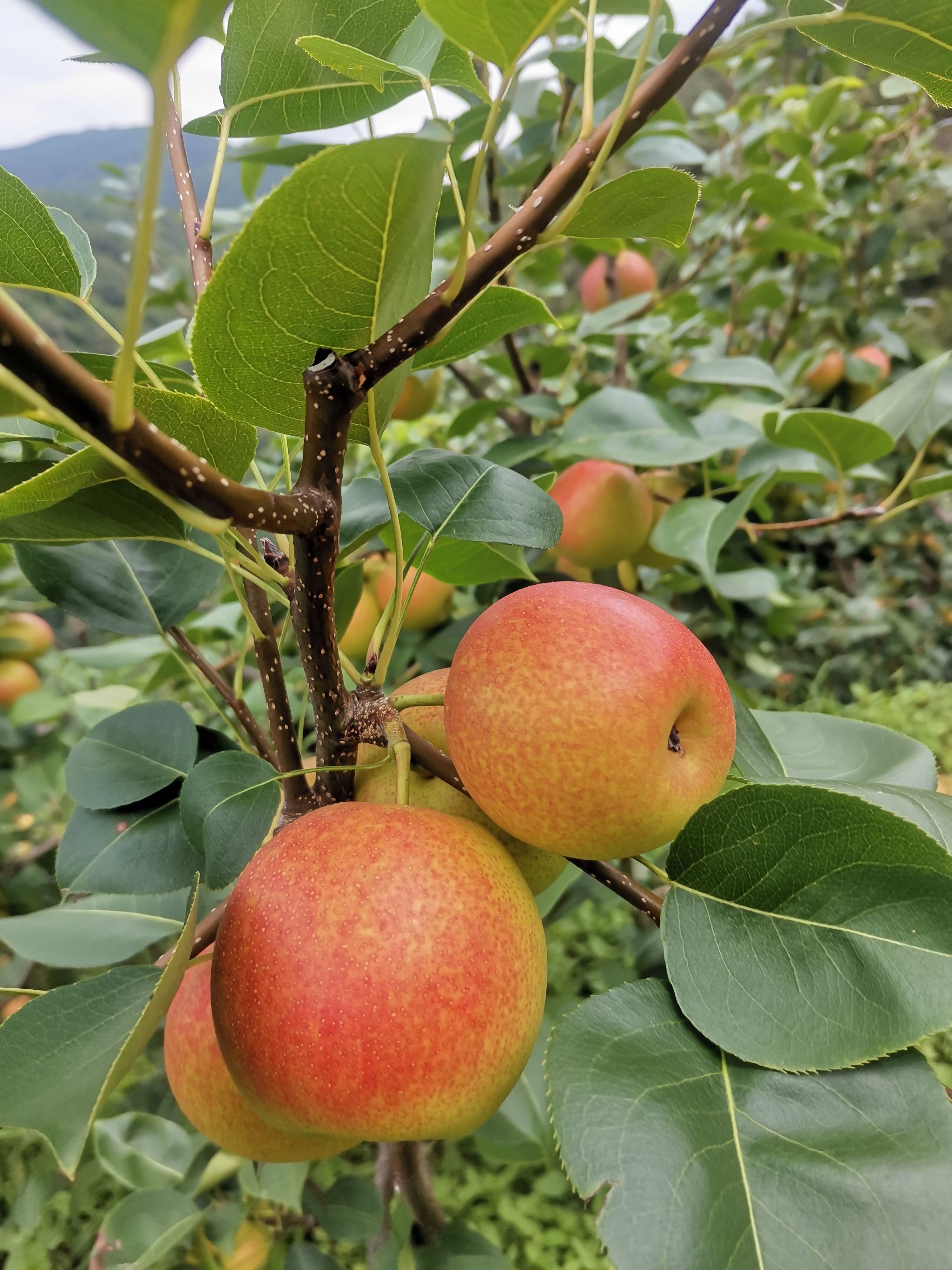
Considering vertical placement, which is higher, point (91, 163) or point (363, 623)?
point (91, 163)

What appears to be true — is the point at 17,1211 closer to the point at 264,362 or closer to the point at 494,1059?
the point at 494,1059

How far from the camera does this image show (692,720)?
36cm

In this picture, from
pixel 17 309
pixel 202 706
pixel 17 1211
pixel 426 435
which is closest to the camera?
pixel 17 309

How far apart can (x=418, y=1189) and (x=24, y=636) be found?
3.59 ft

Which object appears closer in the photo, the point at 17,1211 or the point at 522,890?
the point at 522,890

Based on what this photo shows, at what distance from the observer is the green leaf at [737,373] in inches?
33.0

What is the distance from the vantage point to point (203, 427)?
295 millimetres

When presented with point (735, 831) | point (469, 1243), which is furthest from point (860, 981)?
point (469, 1243)

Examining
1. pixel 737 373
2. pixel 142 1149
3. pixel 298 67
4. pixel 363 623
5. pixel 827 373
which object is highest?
pixel 298 67

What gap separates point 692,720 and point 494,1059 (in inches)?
6.7

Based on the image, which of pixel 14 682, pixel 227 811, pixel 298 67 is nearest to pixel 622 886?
pixel 227 811

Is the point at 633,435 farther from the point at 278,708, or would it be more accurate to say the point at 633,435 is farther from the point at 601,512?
the point at 278,708

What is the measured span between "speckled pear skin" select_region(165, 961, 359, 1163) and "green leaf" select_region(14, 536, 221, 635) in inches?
9.3

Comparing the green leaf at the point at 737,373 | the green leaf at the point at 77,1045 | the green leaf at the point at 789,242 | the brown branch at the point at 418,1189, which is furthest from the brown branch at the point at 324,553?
the green leaf at the point at 789,242
